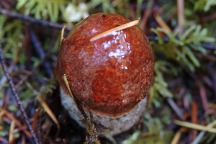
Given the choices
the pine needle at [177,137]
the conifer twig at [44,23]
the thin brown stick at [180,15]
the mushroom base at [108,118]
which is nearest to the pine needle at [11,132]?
the mushroom base at [108,118]

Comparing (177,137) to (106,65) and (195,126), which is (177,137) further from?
(106,65)

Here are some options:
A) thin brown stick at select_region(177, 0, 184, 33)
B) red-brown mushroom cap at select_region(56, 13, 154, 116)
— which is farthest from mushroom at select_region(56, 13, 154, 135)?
thin brown stick at select_region(177, 0, 184, 33)

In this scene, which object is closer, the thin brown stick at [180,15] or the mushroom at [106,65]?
the mushroom at [106,65]

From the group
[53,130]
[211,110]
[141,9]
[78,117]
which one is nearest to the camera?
[78,117]

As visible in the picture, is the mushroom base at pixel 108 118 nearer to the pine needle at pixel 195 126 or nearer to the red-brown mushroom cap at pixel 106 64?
the red-brown mushroom cap at pixel 106 64

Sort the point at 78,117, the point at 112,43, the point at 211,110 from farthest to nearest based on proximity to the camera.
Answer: the point at 211,110, the point at 78,117, the point at 112,43

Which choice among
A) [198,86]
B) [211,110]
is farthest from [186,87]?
[211,110]

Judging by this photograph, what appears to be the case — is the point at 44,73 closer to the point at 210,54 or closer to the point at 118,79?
the point at 118,79
